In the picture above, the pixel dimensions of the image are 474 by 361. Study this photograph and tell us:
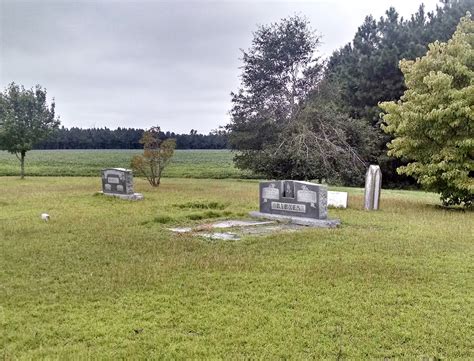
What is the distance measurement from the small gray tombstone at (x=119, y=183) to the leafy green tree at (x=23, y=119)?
11953mm

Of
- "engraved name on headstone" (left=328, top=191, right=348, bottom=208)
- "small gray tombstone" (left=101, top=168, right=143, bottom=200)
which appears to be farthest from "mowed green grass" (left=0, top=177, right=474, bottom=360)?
"small gray tombstone" (left=101, top=168, right=143, bottom=200)

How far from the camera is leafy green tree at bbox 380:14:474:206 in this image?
1109 centimetres

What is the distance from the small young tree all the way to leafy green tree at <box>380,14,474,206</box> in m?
9.87

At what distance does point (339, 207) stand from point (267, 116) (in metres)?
12.3

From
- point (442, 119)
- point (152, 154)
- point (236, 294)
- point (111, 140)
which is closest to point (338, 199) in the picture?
point (442, 119)

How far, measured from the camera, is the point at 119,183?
14.3m

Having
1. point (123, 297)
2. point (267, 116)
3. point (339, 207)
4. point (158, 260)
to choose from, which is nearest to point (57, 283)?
point (123, 297)

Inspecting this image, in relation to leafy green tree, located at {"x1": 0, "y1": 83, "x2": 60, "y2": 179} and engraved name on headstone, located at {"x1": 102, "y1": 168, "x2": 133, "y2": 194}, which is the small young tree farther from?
leafy green tree, located at {"x1": 0, "y1": 83, "x2": 60, "y2": 179}

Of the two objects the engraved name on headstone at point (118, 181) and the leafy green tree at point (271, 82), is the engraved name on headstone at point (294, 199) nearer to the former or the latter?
the engraved name on headstone at point (118, 181)

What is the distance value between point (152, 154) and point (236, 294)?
14766 mm

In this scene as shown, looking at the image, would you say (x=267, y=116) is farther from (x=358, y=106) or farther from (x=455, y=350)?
(x=455, y=350)

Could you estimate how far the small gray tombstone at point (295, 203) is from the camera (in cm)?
909

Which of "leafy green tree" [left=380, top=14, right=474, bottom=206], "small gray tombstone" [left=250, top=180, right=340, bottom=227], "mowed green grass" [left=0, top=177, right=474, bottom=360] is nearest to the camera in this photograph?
"mowed green grass" [left=0, top=177, right=474, bottom=360]

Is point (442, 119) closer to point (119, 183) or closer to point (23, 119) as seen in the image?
point (119, 183)
